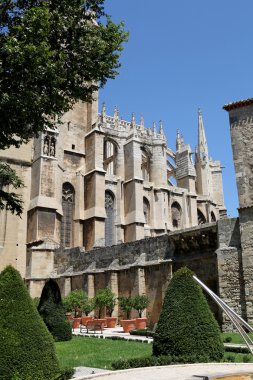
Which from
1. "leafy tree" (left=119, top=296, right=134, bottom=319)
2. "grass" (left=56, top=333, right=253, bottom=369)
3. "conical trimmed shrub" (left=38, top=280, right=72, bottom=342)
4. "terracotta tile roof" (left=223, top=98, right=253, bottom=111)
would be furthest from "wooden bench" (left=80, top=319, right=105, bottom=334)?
"terracotta tile roof" (left=223, top=98, right=253, bottom=111)

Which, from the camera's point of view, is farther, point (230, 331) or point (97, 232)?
point (97, 232)

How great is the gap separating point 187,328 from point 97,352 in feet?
10.9

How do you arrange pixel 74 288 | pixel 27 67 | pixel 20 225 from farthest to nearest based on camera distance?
pixel 20 225
pixel 74 288
pixel 27 67

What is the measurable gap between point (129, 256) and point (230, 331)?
7.44 m

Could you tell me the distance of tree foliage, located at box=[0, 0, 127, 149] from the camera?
9.66m

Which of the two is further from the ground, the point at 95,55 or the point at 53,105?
the point at 95,55

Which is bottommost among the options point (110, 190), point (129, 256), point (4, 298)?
point (4, 298)

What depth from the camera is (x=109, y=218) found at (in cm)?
3366

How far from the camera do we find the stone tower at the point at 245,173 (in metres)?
14.8

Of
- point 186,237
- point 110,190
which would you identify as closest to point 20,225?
point 110,190

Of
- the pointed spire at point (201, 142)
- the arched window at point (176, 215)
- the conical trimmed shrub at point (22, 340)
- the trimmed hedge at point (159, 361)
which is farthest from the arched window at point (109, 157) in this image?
the conical trimmed shrub at point (22, 340)

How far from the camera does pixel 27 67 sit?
9.81 metres

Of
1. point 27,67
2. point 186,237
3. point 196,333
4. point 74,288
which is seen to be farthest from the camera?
point 74,288

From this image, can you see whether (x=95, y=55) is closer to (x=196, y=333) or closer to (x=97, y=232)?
(x=196, y=333)
